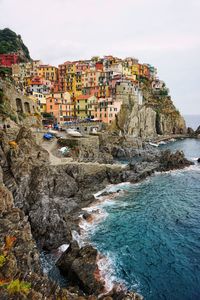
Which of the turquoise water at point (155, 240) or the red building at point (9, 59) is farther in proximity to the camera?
the red building at point (9, 59)

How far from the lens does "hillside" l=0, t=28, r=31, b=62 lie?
136 meters

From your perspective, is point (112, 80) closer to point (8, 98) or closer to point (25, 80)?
point (25, 80)

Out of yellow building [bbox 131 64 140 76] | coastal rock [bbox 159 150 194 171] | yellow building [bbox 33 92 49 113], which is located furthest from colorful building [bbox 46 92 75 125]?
yellow building [bbox 131 64 140 76]

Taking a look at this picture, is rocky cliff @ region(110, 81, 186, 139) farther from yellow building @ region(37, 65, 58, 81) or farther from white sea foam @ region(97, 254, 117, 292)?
white sea foam @ region(97, 254, 117, 292)

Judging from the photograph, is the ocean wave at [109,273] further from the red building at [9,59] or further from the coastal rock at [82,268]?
the red building at [9,59]

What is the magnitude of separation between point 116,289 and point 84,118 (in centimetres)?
7864

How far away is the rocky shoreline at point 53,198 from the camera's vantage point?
23047mm

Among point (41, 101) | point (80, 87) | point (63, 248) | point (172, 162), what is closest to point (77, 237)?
point (63, 248)

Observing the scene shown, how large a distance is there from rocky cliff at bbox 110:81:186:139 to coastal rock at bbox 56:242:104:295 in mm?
72663

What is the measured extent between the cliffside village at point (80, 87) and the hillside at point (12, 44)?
12274mm

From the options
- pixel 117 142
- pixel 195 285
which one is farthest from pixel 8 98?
pixel 195 285

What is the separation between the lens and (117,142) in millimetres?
91062

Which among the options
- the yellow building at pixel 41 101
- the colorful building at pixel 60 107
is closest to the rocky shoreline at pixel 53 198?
the colorful building at pixel 60 107

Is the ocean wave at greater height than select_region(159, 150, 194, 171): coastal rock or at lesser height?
lesser
